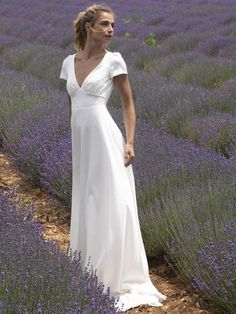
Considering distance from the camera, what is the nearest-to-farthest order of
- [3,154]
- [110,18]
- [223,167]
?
1. [110,18]
2. [223,167]
3. [3,154]

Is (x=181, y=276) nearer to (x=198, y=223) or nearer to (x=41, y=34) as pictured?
(x=198, y=223)

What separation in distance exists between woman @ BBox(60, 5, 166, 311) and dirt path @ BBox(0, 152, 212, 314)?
0.38 feet

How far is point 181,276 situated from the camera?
3447 millimetres

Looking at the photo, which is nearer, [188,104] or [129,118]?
[129,118]

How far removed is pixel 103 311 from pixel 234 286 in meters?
0.74

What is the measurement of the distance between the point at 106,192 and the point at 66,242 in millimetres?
1149

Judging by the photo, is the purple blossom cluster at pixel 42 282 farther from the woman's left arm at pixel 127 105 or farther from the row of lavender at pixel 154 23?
the row of lavender at pixel 154 23

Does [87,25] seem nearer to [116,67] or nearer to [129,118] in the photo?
[116,67]

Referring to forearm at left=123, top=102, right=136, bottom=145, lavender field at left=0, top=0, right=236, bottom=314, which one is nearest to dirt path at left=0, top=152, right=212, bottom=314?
lavender field at left=0, top=0, right=236, bottom=314

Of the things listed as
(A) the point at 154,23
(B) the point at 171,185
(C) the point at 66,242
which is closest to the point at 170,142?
(B) the point at 171,185

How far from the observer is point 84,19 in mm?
3150

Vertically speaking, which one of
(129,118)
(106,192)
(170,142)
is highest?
(129,118)

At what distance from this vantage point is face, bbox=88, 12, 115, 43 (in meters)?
3.08

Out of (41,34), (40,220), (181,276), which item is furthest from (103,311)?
(41,34)
